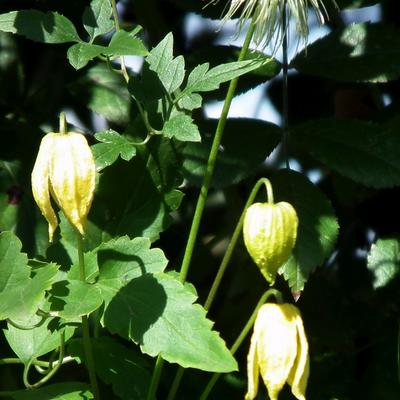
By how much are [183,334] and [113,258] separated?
15 centimetres

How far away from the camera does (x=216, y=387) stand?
1.82m

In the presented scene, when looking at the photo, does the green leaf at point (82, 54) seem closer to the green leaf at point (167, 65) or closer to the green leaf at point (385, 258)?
the green leaf at point (167, 65)

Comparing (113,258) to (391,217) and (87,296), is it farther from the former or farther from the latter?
(391,217)

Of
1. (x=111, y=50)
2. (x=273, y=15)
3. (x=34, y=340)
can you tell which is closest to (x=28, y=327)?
(x=34, y=340)

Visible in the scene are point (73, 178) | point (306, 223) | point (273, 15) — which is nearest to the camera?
point (73, 178)

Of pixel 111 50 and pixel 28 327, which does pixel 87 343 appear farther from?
pixel 111 50

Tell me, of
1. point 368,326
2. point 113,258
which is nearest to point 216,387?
point 368,326

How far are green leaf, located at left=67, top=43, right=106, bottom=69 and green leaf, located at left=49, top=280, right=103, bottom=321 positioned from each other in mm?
265

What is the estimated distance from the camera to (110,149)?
4.84 feet

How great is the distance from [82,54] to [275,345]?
1.39ft

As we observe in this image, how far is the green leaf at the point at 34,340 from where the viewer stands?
1.54 m

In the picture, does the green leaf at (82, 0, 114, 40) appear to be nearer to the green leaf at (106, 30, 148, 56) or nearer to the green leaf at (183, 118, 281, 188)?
the green leaf at (106, 30, 148, 56)

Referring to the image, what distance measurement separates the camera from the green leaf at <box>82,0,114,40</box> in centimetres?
151

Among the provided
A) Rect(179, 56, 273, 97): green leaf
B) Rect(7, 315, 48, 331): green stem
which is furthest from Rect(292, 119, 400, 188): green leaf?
Rect(7, 315, 48, 331): green stem
